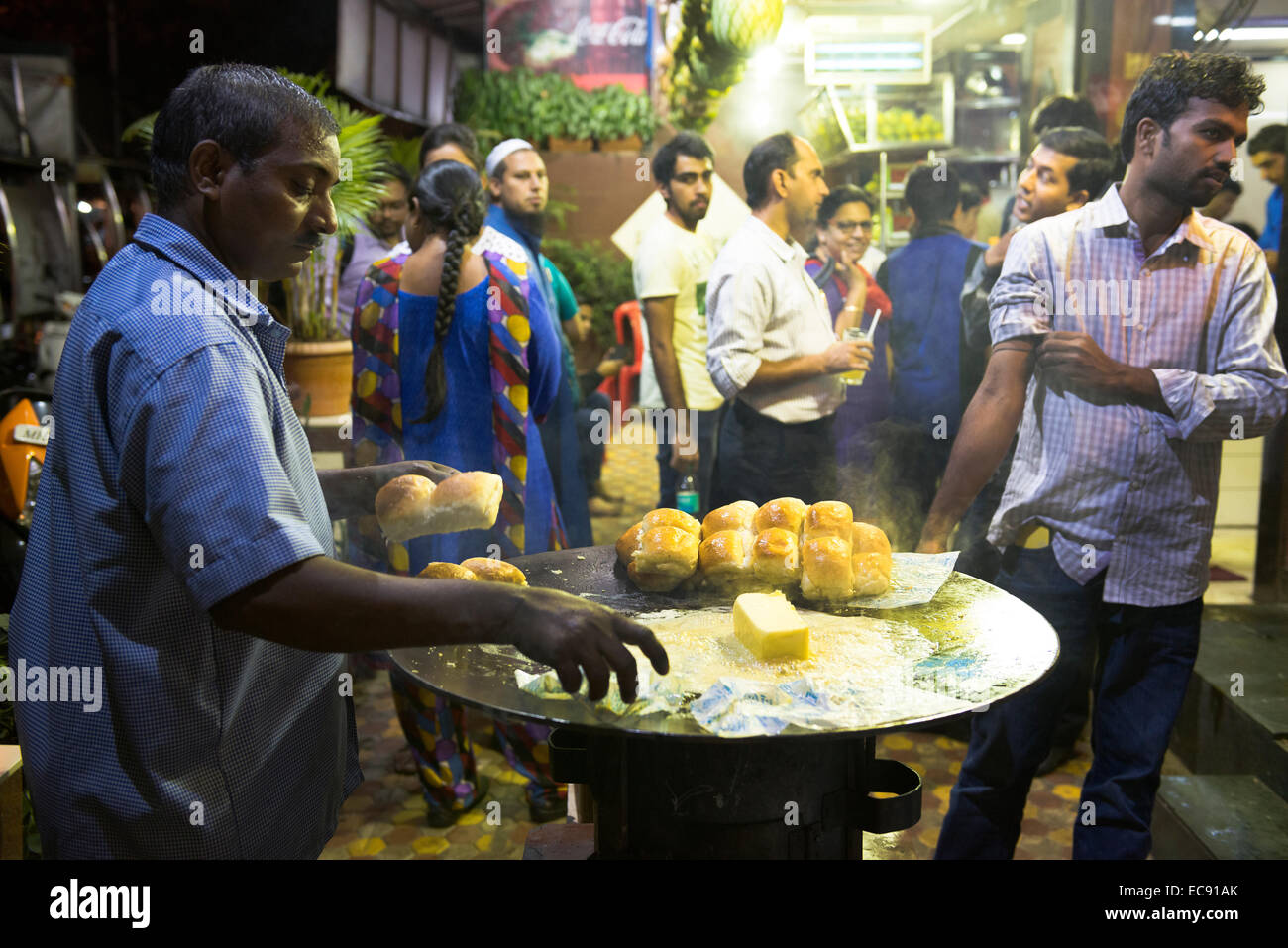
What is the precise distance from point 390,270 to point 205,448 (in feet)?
7.20

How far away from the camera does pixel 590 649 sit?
139 cm

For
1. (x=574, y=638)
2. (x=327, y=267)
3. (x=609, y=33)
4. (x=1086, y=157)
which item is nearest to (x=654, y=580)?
(x=574, y=638)

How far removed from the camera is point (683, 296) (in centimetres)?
463

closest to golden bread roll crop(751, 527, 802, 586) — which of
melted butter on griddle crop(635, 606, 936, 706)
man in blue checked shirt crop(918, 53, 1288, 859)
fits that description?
melted butter on griddle crop(635, 606, 936, 706)

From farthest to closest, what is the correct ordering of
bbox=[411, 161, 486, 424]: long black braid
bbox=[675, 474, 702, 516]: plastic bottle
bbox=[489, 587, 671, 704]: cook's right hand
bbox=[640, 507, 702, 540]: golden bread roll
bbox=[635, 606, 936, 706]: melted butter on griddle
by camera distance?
A: bbox=[675, 474, 702, 516]: plastic bottle, bbox=[411, 161, 486, 424]: long black braid, bbox=[640, 507, 702, 540]: golden bread roll, bbox=[635, 606, 936, 706]: melted butter on griddle, bbox=[489, 587, 671, 704]: cook's right hand

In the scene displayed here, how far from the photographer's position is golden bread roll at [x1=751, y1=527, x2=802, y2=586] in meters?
2.22

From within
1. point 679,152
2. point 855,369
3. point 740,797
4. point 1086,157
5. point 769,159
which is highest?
point 679,152

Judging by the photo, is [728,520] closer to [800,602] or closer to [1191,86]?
[800,602]

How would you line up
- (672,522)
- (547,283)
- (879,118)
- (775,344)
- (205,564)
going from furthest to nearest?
(879,118) → (547,283) → (775,344) → (672,522) → (205,564)

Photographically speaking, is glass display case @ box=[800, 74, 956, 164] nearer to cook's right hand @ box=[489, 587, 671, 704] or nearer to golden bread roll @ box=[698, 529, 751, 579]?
golden bread roll @ box=[698, 529, 751, 579]

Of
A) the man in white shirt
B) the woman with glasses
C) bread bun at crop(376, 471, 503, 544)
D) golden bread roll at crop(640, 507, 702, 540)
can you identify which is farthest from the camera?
the woman with glasses

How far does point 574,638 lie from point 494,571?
81 cm

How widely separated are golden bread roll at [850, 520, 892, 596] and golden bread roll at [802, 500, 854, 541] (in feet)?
0.15

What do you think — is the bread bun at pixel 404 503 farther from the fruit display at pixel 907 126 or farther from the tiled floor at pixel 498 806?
the fruit display at pixel 907 126
